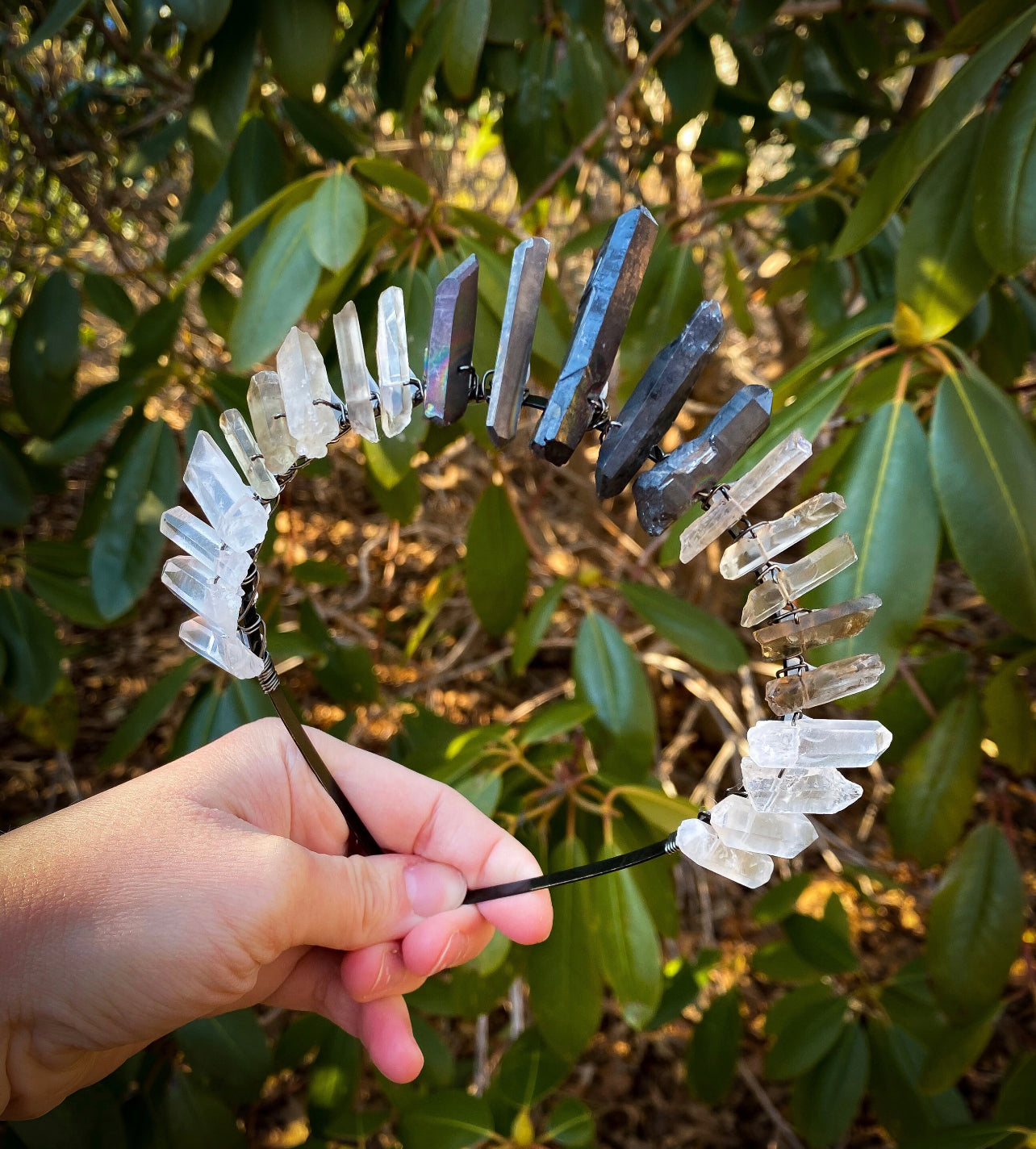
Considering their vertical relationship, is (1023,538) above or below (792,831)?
above

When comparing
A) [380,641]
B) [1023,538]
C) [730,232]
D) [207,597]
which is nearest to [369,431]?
[207,597]

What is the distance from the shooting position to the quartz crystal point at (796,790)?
1.70 ft

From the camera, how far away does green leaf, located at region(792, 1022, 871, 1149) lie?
1.13m

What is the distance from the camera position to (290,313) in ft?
2.64

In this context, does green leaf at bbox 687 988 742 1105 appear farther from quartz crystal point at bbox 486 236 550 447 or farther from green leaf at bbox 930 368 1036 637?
quartz crystal point at bbox 486 236 550 447

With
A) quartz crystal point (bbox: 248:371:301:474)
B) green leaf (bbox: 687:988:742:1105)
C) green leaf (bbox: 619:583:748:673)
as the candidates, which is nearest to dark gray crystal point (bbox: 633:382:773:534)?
quartz crystal point (bbox: 248:371:301:474)

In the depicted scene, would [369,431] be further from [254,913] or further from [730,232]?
[730,232]

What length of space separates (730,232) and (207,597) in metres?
1.38

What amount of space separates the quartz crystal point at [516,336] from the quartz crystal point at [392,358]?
0.23ft

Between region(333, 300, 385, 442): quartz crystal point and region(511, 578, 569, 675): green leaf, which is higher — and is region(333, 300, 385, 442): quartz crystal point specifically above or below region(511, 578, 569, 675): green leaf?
above

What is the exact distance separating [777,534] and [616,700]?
0.52 m

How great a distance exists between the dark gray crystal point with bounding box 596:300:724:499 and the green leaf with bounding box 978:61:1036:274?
1.19ft

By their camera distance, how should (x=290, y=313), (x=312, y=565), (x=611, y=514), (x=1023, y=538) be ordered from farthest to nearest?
(x=611, y=514)
(x=312, y=565)
(x=290, y=313)
(x=1023, y=538)

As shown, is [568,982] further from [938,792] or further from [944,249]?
[944,249]
